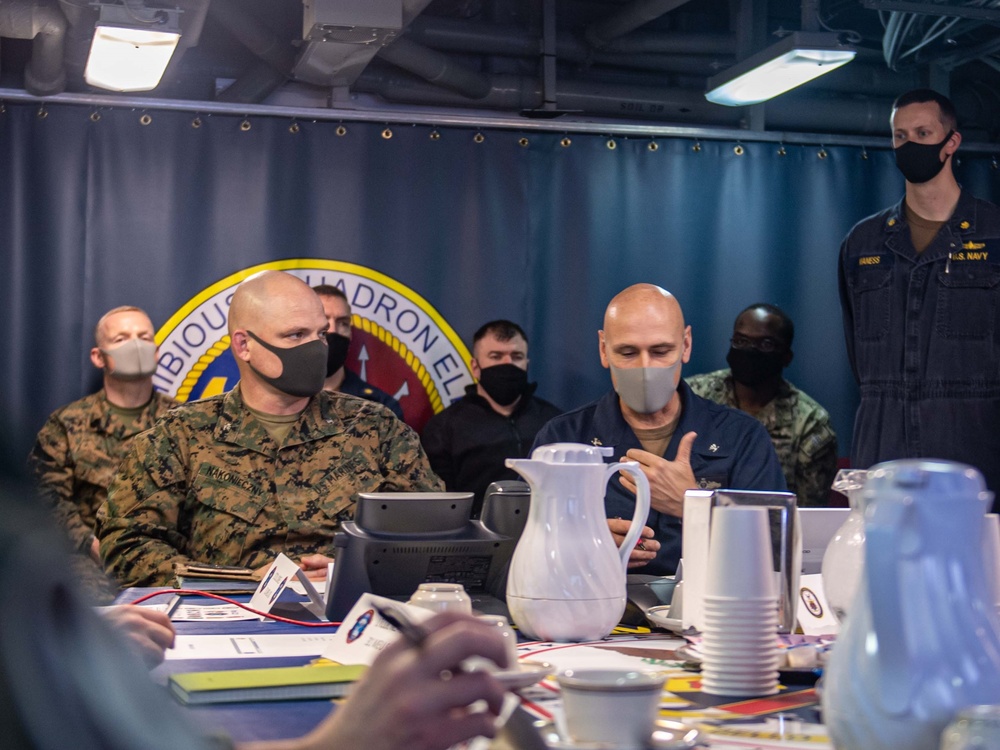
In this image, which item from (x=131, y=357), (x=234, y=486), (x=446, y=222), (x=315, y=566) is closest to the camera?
(x=315, y=566)

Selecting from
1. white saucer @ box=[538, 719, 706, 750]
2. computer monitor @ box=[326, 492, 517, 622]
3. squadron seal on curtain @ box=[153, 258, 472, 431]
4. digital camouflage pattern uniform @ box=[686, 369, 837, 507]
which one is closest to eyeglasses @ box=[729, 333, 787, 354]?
digital camouflage pattern uniform @ box=[686, 369, 837, 507]

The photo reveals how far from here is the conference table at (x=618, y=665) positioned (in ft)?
3.90

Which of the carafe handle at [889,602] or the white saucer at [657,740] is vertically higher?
the carafe handle at [889,602]

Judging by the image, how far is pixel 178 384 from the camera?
5039 millimetres

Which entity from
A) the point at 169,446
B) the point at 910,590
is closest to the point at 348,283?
Result: the point at 169,446

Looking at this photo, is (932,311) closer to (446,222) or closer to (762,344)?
(762,344)

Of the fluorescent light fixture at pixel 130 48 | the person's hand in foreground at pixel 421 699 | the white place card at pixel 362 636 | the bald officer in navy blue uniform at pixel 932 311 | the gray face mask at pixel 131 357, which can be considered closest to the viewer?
the person's hand in foreground at pixel 421 699

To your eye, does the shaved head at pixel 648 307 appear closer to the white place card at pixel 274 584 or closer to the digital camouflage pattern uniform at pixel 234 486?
the digital camouflage pattern uniform at pixel 234 486

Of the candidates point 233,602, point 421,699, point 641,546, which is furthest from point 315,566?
point 421,699

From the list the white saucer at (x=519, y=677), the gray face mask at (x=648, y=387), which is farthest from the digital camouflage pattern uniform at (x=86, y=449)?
the white saucer at (x=519, y=677)

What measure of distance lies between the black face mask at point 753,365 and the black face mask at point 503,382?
95 centimetres

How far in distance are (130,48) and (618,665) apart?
3.52m

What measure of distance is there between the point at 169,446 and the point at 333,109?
2503mm

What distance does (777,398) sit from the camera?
521cm
